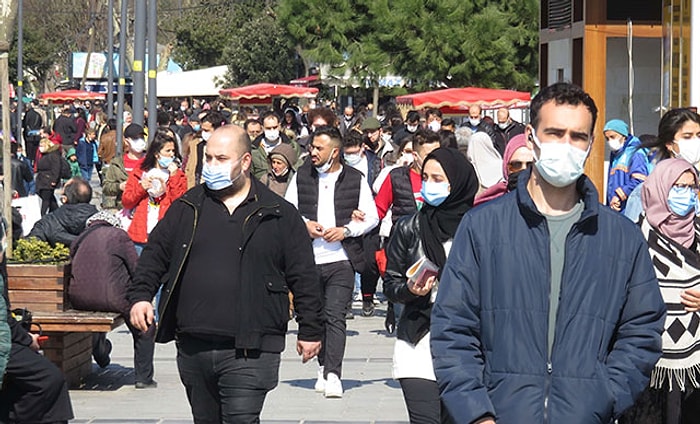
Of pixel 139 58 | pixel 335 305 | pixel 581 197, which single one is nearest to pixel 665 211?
pixel 581 197

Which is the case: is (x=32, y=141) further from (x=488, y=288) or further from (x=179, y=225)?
(x=488, y=288)

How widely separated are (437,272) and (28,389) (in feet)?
6.78

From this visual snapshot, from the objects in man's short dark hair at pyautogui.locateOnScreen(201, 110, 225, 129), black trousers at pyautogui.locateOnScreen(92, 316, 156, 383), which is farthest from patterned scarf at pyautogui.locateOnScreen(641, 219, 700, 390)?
man's short dark hair at pyautogui.locateOnScreen(201, 110, 225, 129)

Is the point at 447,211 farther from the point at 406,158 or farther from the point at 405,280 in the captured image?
the point at 406,158

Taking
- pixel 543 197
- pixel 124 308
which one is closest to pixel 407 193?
pixel 124 308

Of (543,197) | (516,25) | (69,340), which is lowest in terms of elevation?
(69,340)

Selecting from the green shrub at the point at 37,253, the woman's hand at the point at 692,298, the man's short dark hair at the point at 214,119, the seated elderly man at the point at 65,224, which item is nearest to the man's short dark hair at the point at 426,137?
the seated elderly man at the point at 65,224

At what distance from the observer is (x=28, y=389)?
699cm

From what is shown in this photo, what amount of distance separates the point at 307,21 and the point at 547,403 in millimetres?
41144

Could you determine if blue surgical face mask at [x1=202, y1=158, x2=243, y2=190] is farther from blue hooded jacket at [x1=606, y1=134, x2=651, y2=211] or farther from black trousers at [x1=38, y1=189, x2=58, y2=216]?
black trousers at [x1=38, y1=189, x2=58, y2=216]

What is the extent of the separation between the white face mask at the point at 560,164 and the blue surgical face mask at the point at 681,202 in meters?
2.62

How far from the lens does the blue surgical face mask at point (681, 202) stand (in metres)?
6.81

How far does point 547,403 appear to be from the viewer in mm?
4246

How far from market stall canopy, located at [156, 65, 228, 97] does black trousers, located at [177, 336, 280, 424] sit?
201 ft
